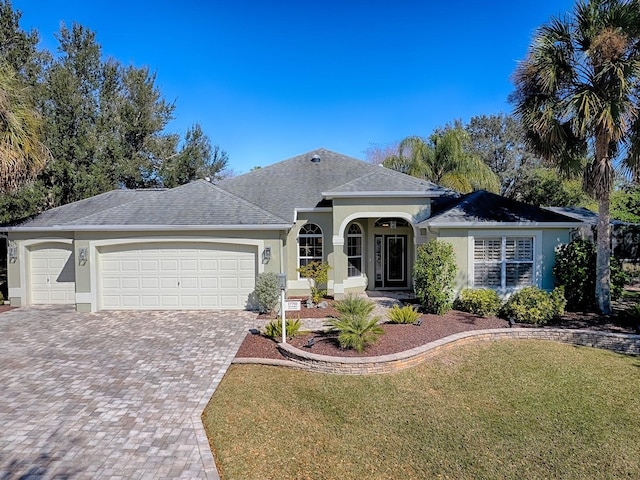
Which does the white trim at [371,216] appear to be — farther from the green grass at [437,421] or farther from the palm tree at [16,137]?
the palm tree at [16,137]

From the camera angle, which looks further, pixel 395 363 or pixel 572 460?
pixel 395 363

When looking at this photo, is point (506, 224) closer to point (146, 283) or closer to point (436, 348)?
point (436, 348)

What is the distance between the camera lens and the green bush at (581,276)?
1186 centimetres

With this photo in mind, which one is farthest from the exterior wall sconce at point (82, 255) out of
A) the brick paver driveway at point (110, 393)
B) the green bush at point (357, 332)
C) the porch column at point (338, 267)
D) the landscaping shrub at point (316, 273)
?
the green bush at point (357, 332)

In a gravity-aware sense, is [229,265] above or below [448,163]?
below

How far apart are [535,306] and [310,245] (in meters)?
8.90

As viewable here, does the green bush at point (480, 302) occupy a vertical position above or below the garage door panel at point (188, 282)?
below

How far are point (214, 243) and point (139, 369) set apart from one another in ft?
19.1

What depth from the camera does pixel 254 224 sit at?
41.7 feet

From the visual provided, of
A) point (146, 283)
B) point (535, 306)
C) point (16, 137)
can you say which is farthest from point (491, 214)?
point (16, 137)

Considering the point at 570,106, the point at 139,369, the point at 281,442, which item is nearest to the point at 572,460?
the point at 281,442

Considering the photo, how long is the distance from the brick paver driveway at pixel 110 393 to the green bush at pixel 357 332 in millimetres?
2721

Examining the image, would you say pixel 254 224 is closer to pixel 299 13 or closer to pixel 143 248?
pixel 143 248

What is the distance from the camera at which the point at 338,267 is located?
1482 cm
